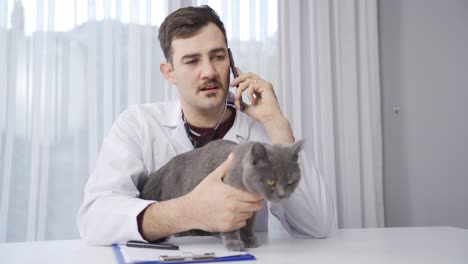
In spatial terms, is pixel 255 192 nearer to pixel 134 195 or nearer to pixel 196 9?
pixel 134 195

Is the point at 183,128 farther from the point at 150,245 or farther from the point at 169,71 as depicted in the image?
the point at 150,245

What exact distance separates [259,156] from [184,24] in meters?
0.70

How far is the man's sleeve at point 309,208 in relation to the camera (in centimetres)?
133

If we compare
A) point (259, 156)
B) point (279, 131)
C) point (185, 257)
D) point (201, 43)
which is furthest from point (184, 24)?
point (185, 257)

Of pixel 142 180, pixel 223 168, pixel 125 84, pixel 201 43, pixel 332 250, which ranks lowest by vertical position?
pixel 332 250

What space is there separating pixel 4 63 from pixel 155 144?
1137 mm

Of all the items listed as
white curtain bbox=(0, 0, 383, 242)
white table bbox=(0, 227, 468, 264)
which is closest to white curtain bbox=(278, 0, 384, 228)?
white curtain bbox=(0, 0, 383, 242)

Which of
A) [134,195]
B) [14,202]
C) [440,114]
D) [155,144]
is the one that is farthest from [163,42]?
[440,114]

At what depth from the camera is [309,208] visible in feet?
4.44

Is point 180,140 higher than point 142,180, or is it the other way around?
point 180,140

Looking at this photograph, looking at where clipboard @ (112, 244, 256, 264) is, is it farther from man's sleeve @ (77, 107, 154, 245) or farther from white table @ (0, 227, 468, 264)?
man's sleeve @ (77, 107, 154, 245)

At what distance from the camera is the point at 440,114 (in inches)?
105

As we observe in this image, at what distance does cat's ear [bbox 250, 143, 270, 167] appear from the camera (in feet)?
3.11

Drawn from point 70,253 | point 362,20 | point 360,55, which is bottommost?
point 70,253
